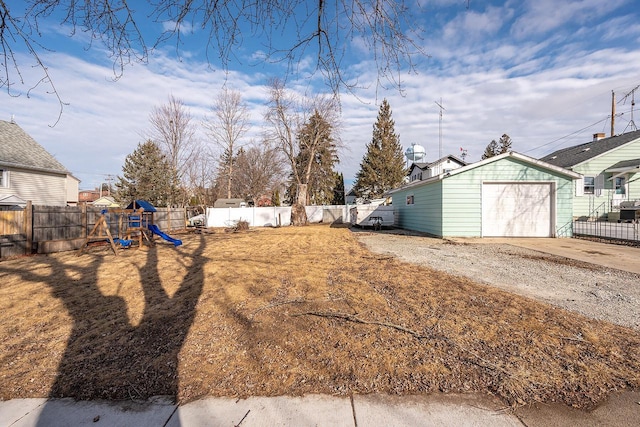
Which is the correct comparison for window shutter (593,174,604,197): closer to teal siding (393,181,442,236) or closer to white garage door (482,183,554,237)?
white garage door (482,183,554,237)

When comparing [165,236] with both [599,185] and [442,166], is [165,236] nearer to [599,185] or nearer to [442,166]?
[599,185]

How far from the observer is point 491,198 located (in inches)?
463

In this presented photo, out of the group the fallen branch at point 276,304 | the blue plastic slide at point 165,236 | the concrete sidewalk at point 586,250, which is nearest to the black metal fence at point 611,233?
the concrete sidewalk at point 586,250

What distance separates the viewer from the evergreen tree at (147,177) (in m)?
24.8

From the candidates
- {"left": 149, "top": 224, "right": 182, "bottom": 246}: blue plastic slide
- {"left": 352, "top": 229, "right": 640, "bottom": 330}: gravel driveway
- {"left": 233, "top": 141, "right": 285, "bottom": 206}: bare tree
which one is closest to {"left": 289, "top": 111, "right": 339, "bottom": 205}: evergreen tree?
{"left": 233, "top": 141, "right": 285, "bottom": 206}: bare tree

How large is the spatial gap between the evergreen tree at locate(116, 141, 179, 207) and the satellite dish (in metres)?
25.5

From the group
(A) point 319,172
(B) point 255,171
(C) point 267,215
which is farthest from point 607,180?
(B) point 255,171

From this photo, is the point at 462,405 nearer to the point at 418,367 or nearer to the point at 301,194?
the point at 418,367

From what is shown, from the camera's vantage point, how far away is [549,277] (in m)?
5.46

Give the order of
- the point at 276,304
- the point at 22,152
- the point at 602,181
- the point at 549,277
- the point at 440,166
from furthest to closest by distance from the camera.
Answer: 1. the point at 440,166
2. the point at 22,152
3. the point at 602,181
4. the point at 549,277
5. the point at 276,304

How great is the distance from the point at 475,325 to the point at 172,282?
4.89m

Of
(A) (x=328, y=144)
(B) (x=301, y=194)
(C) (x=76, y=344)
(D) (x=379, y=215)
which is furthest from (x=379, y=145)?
(C) (x=76, y=344)

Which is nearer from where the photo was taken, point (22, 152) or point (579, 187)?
point (579, 187)

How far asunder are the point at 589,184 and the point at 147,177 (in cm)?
3124
